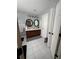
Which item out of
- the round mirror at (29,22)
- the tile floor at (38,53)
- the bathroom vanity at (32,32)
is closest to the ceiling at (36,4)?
the tile floor at (38,53)

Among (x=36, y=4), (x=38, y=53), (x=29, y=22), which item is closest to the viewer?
(x=38, y=53)

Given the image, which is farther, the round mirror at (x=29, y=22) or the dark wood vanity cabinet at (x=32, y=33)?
the round mirror at (x=29, y=22)

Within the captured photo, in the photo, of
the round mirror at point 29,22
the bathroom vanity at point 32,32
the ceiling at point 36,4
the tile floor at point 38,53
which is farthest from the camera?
the round mirror at point 29,22

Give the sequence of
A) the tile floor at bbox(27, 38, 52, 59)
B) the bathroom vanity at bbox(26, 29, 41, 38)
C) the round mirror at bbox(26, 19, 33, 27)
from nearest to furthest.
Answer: the tile floor at bbox(27, 38, 52, 59), the bathroom vanity at bbox(26, 29, 41, 38), the round mirror at bbox(26, 19, 33, 27)

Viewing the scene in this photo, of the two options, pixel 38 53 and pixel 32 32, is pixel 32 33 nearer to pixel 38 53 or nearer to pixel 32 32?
pixel 32 32

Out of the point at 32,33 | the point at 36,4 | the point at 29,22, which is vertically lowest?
the point at 32,33

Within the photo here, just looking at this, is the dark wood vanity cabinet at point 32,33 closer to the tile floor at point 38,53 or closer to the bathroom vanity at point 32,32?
the bathroom vanity at point 32,32

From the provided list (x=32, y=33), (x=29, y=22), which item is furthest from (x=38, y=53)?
(x=29, y=22)

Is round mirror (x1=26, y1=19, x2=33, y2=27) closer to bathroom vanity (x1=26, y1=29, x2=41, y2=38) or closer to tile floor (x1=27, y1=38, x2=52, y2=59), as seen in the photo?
bathroom vanity (x1=26, y1=29, x2=41, y2=38)

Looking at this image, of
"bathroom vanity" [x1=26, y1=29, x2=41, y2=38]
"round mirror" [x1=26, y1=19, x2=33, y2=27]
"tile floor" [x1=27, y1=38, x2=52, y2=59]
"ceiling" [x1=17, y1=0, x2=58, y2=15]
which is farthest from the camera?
"round mirror" [x1=26, y1=19, x2=33, y2=27]

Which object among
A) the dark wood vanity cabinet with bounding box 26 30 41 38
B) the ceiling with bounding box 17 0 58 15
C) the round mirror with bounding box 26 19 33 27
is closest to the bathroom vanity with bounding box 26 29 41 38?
the dark wood vanity cabinet with bounding box 26 30 41 38
